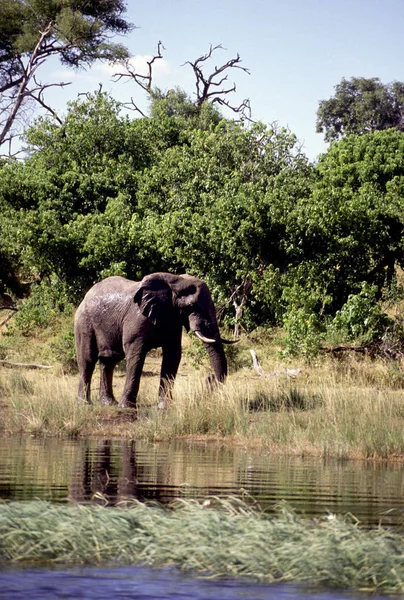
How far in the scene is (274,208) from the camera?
2772cm

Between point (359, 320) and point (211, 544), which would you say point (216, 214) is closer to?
point (359, 320)

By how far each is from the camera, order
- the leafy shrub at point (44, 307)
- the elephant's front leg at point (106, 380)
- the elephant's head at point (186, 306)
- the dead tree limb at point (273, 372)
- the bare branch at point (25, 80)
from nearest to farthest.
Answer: the elephant's head at point (186, 306), the elephant's front leg at point (106, 380), the dead tree limb at point (273, 372), the leafy shrub at point (44, 307), the bare branch at point (25, 80)

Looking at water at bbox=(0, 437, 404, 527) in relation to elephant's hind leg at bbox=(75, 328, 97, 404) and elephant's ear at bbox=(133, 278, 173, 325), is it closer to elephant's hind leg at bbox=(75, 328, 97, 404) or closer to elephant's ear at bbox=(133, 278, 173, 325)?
elephant's ear at bbox=(133, 278, 173, 325)

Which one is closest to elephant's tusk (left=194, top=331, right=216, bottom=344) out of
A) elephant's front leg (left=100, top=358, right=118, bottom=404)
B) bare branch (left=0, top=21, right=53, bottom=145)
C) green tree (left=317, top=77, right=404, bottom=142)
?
elephant's front leg (left=100, top=358, right=118, bottom=404)

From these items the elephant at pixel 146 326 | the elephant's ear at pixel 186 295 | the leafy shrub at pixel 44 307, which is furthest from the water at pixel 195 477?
the leafy shrub at pixel 44 307

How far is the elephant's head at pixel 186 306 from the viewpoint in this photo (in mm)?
20922

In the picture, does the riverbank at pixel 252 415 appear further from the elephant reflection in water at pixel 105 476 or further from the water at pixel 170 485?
the elephant reflection in water at pixel 105 476

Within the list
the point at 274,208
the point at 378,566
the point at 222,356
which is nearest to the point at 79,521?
the point at 378,566

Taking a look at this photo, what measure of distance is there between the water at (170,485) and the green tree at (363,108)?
1736 inches

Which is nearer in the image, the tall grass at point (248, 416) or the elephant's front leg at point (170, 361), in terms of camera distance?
the tall grass at point (248, 416)

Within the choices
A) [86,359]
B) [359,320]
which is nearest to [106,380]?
[86,359]

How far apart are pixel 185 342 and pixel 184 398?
41.9 feet

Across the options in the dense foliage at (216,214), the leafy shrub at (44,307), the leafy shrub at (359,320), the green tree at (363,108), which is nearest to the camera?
the leafy shrub at (359,320)

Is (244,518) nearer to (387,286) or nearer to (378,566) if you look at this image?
(378,566)
